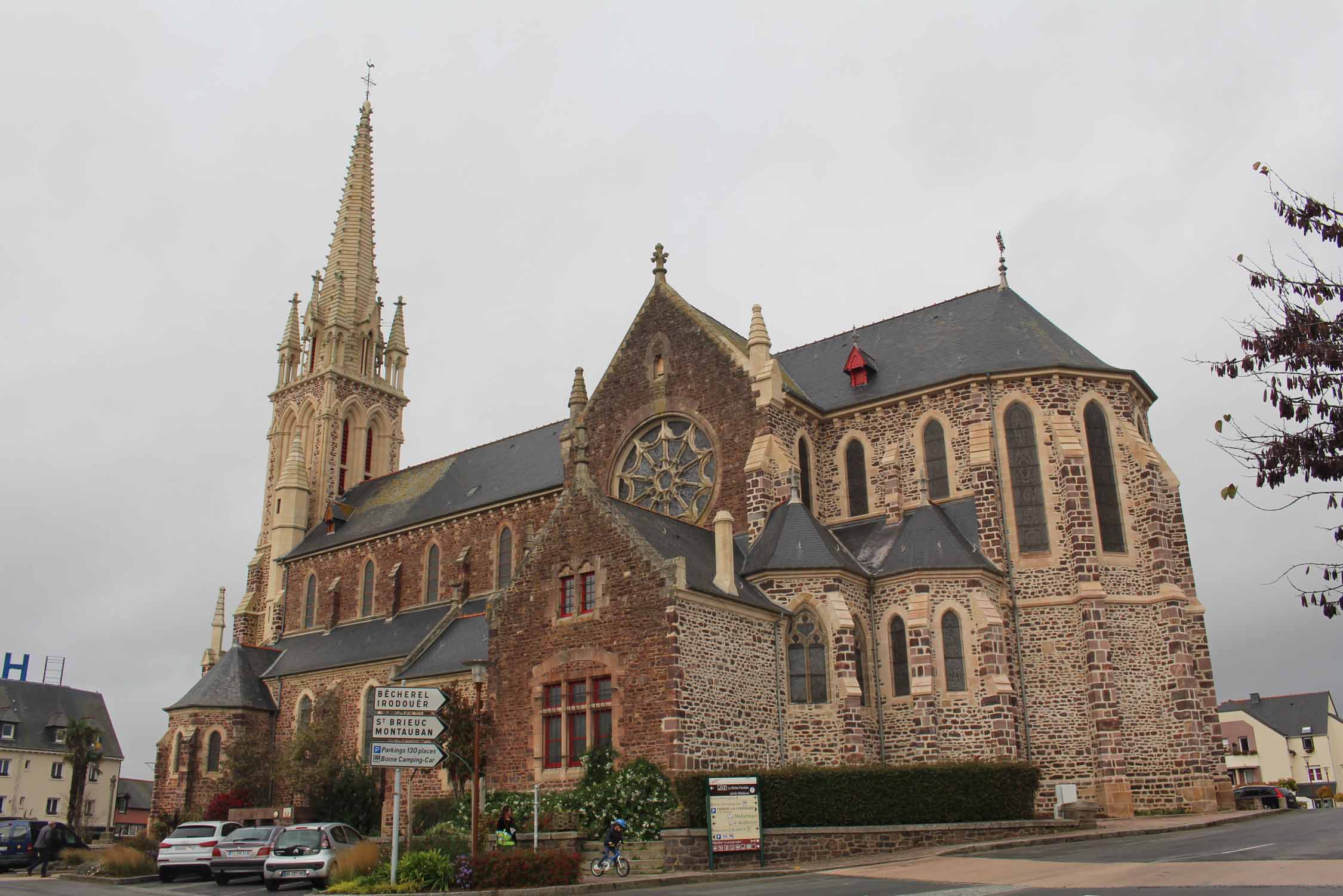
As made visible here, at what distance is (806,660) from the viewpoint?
2595 centimetres

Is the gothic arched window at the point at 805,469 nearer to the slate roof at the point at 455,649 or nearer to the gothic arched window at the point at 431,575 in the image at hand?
the slate roof at the point at 455,649

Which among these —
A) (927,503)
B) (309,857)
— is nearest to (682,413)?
(927,503)

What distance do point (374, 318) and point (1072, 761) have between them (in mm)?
44743

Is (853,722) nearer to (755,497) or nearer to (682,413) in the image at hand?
(755,497)

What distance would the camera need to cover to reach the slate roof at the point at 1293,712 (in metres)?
71.6

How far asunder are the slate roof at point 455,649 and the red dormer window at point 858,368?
44.5ft

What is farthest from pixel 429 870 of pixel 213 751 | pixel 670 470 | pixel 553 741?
pixel 213 751

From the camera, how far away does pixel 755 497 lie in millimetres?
29297

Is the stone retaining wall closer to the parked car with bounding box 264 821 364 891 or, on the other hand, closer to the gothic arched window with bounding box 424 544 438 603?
the parked car with bounding box 264 821 364 891

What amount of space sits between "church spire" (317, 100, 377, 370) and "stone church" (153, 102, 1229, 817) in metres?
22.6

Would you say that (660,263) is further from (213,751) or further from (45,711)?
(45,711)

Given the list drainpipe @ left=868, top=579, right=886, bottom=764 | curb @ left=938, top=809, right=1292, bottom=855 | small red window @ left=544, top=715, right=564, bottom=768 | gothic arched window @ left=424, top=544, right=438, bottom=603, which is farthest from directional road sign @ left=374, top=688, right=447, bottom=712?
gothic arched window @ left=424, top=544, right=438, bottom=603

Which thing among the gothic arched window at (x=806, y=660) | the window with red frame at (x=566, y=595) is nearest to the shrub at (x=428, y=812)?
the window with red frame at (x=566, y=595)

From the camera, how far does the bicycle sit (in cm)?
1916
